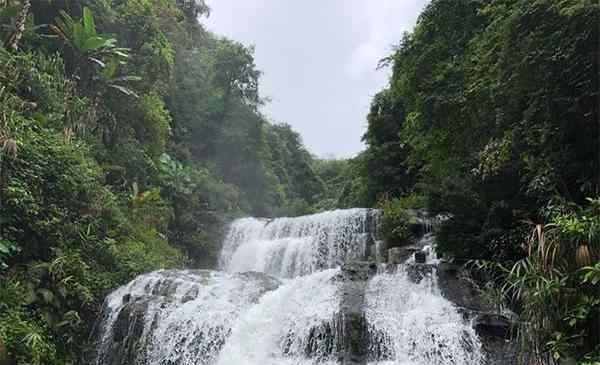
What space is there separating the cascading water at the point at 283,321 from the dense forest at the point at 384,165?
2.98 ft

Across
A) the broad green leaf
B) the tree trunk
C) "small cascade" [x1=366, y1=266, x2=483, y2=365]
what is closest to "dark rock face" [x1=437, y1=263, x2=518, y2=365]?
"small cascade" [x1=366, y1=266, x2=483, y2=365]

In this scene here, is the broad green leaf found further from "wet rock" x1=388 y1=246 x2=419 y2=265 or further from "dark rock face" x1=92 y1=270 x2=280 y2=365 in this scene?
"wet rock" x1=388 y1=246 x2=419 y2=265

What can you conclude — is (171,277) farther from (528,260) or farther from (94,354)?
(528,260)

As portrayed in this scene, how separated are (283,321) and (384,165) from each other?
11.9 meters

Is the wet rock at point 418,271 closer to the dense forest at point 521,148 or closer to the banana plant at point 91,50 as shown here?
the dense forest at point 521,148

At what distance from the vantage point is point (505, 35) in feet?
24.7

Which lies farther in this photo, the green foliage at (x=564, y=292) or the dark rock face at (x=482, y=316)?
the dark rock face at (x=482, y=316)

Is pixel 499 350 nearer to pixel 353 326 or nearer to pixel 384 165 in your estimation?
pixel 353 326

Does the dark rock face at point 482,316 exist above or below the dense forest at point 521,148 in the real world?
below

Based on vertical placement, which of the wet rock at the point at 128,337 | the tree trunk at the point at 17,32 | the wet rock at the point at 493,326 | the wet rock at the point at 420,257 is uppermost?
the tree trunk at the point at 17,32

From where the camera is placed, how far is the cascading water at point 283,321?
22.8 ft

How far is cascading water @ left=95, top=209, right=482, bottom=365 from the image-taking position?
6.95m

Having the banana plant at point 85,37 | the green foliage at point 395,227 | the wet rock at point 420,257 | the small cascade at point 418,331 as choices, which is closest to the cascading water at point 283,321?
the small cascade at point 418,331

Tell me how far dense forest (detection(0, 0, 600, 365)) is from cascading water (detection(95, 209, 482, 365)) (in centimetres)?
91
